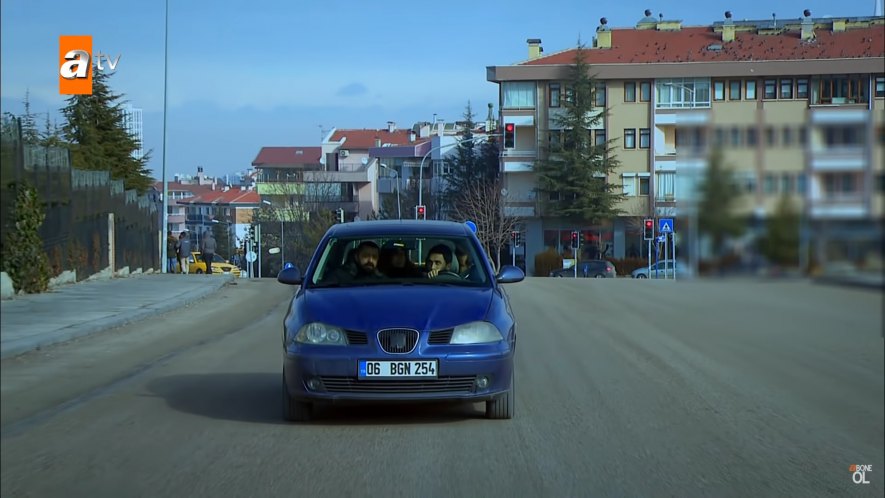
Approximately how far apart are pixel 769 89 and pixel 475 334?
4.27 meters

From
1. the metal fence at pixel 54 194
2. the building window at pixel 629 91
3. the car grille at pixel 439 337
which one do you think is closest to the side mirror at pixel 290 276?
the car grille at pixel 439 337

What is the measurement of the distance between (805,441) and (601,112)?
414cm

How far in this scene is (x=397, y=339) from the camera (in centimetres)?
516

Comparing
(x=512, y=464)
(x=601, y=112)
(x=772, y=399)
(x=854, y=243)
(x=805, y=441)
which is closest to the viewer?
(x=854, y=243)

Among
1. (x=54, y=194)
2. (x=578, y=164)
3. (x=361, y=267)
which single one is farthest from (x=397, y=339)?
(x=578, y=164)

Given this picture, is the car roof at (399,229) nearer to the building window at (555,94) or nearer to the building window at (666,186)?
the building window at (555,94)

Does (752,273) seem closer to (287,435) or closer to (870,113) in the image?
(870,113)

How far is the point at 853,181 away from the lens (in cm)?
52

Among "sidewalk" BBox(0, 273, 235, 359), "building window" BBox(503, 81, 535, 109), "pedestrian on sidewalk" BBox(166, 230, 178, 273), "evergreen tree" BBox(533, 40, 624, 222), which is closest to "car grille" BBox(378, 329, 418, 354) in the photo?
"sidewalk" BBox(0, 273, 235, 359)

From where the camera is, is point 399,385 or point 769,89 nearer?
point 769,89

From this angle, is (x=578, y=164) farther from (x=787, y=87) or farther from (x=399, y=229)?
(x=399, y=229)

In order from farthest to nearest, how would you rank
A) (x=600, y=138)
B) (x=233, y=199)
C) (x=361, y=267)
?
(x=233, y=199) < (x=361, y=267) < (x=600, y=138)

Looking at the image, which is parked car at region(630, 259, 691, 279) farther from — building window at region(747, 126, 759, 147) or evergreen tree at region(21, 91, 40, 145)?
evergreen tree at region(21, 91, 40, 145)

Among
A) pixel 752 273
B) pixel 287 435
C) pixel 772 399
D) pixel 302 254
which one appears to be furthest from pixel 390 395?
pixel 302 254
